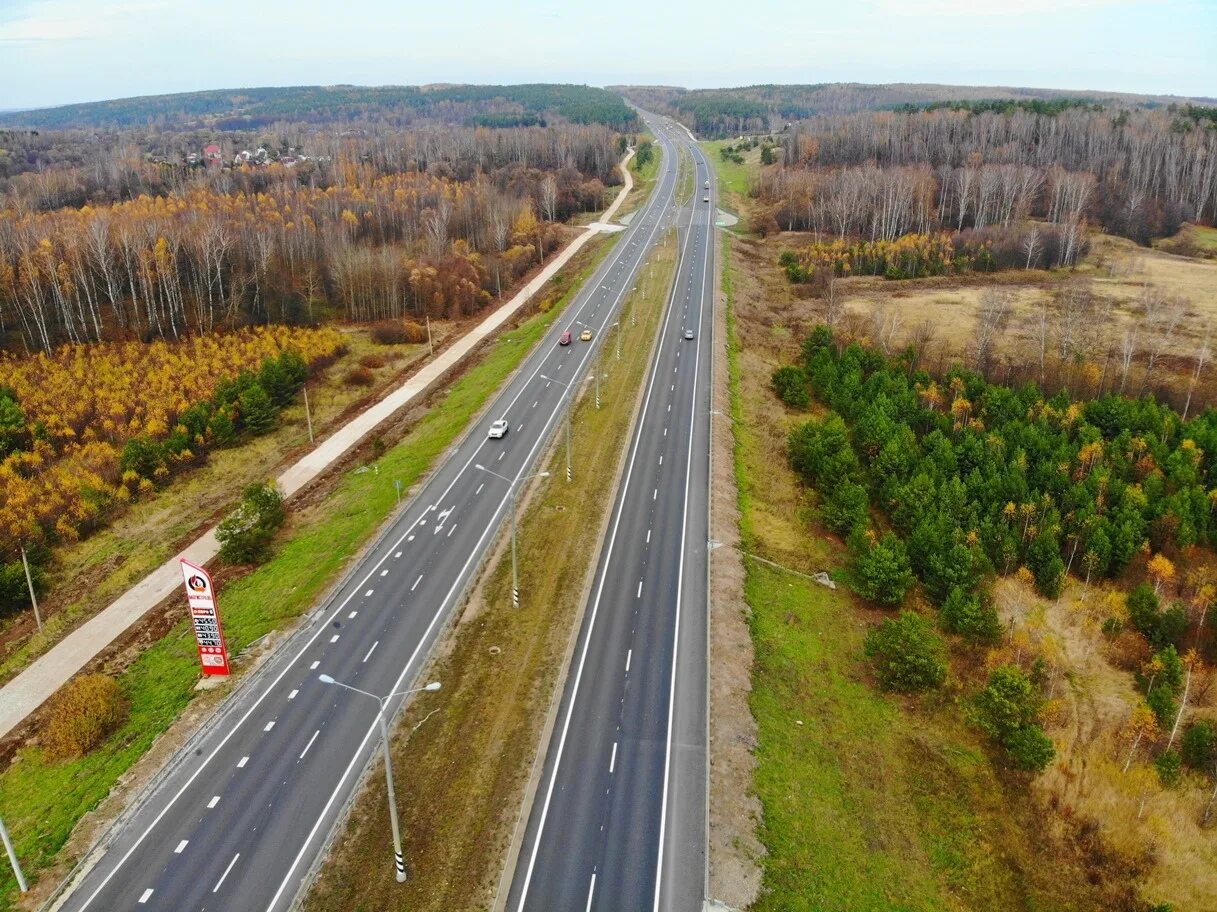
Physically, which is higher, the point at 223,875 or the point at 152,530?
the point at 223,875

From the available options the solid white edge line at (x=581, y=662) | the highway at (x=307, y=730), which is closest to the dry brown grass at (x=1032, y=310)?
the solid white edge line at (x=581, y=662)

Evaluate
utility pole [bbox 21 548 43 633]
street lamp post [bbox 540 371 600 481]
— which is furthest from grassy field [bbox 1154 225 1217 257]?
utility pole [bbox 21 548 43 633]

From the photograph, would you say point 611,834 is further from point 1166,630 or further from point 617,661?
point 1166,630

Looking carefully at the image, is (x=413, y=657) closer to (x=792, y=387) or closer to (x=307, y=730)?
(x=307, y=730)

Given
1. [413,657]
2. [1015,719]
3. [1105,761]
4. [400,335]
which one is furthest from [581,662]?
[400,335]

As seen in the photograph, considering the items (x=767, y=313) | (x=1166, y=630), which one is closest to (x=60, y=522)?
(x=1166, y=630)

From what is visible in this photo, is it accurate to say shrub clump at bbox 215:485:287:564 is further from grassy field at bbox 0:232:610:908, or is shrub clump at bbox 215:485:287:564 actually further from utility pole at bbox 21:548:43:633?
utility pole at bbox 21:548:43:633
